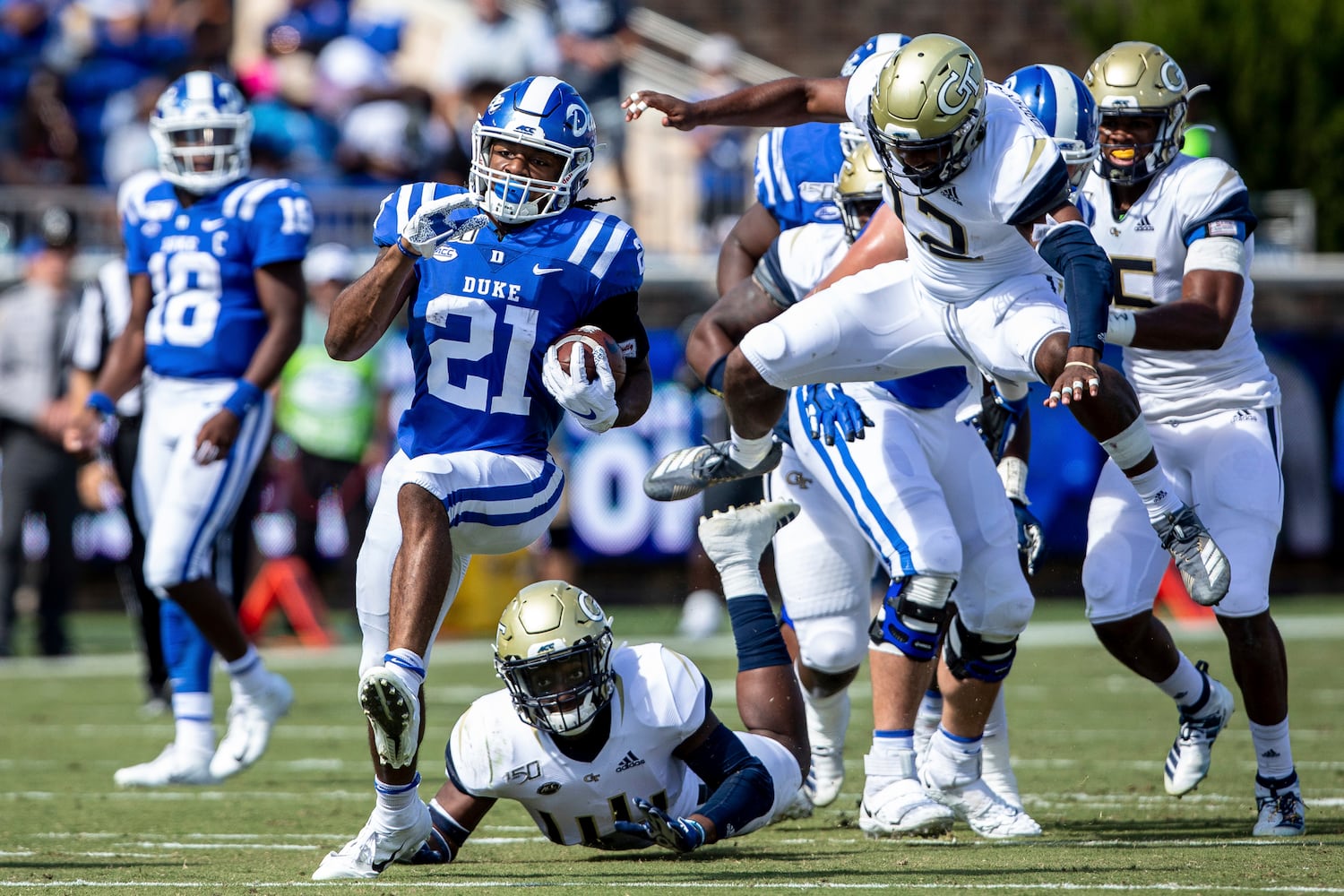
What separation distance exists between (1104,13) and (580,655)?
1457 cm

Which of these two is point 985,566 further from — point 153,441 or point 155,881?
point 153,441

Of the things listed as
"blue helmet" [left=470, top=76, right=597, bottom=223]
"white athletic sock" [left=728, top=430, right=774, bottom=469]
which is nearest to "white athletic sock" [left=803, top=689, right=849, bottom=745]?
"white athletic sock" [left=728, top=430, right=774, bottom=469]

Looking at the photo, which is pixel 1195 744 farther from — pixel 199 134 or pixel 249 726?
pixel 199 134

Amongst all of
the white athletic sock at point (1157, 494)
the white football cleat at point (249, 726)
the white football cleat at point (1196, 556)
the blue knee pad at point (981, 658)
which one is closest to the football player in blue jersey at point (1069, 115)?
the white athletic sock at point (1157, 494)

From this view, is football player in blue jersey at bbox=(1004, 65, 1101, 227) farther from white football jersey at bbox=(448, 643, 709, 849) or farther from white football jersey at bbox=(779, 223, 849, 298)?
white football jersey at bbox=(448, 643, 709, 849)

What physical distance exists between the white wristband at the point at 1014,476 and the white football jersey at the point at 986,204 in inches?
42.1

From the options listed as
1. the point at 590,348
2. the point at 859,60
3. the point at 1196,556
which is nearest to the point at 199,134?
the point at 859,60

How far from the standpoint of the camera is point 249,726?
6453 mm

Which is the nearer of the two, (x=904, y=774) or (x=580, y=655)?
(x=580, y=655)

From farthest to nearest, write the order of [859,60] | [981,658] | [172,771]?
[172,771] < [859,60] < [981,658]

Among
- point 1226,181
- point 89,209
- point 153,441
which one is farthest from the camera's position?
point 89,209

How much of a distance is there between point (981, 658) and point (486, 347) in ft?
5.35

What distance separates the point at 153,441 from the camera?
263 inches

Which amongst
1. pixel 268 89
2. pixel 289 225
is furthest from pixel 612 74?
pixel 289 225
